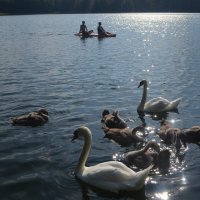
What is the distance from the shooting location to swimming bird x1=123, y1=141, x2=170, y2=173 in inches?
522

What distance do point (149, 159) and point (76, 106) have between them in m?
7.71

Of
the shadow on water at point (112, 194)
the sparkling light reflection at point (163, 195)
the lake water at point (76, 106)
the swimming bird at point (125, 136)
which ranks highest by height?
the swimming bird at point (125, 136)

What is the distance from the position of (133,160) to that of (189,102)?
8729 mm

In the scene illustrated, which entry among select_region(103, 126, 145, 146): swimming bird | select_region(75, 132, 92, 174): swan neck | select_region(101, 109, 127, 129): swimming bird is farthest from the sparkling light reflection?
select_region(101, 109, 127, 129): swimming bird

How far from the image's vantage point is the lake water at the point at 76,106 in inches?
486

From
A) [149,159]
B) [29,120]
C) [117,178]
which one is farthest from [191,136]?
[29,120]

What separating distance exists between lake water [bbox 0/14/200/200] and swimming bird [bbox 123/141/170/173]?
37 centimetres

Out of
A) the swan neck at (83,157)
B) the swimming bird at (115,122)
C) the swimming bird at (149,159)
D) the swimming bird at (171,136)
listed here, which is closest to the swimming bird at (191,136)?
the swimming bird at (171,136)

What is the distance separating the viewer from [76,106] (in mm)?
20453

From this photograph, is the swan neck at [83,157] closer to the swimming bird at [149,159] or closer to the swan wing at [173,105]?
the swimming bird at [149,159]

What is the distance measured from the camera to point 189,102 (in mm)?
21406

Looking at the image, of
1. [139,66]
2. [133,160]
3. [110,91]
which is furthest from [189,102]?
[139,66]

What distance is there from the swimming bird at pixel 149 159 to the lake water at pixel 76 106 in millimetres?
370

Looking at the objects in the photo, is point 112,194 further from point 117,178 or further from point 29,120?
point 29,120
